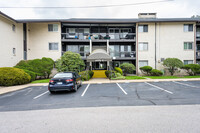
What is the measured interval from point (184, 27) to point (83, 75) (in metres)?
18.7

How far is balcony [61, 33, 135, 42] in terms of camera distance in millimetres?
19625

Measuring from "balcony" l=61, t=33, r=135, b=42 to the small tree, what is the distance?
6396 mm

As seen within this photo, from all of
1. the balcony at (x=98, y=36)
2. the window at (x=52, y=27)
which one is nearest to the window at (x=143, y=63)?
the balcony at (x=98, y=36)

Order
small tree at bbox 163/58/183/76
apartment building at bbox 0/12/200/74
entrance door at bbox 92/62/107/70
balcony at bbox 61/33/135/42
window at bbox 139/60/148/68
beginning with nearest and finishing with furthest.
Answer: small tree at bbox 163/58/183/76
apartment building at bbox 0/12/200/74
balcony at bbox 61/33/135/42
window at bbox 139/60/148/68
entrance door at bbox 92/62/107/70

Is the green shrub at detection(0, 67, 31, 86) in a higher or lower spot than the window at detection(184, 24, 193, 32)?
lower

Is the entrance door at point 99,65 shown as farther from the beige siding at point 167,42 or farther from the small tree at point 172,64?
the small tree at point 172,64

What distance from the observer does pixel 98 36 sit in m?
19.9

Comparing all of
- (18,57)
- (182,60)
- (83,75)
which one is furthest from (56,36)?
(182,60)

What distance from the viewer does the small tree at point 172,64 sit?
17.6 metres

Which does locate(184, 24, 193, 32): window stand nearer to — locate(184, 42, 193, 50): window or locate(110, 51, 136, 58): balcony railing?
locate(184, 42, 193, 50): window

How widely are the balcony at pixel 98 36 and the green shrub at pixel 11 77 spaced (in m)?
9.02

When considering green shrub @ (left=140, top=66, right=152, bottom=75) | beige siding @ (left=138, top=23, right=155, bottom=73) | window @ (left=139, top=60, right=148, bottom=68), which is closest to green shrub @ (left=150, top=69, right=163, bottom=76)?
green shrub @ (left=140, top=66, right=152, bottom=75)

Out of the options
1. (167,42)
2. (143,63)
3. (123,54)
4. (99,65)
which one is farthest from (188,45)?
(99,65)

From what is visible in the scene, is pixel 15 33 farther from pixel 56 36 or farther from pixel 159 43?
pixel 159 43
